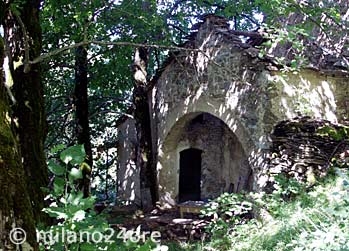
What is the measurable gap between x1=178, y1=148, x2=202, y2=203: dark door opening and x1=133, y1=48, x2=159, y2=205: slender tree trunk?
38.2 inches

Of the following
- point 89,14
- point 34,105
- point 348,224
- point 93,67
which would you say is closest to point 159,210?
point 93,67

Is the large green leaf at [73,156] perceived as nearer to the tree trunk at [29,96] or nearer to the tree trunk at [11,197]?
the tree trunk at [11,197]

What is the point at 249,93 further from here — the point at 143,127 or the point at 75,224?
the point at 75,224

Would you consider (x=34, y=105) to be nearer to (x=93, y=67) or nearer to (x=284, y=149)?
(x=284, y=149)

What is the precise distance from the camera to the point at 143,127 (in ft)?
34.7

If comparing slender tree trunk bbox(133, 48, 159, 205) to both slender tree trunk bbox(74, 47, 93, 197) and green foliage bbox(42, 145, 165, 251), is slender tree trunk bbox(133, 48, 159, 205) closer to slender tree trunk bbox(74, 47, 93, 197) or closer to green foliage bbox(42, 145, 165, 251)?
slender tree trunk bbox(74, 47, 93, 197)

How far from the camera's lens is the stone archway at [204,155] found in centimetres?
1043

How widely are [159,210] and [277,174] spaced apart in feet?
13.2

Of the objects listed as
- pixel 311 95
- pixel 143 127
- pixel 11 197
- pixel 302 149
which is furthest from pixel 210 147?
pixel 11 197

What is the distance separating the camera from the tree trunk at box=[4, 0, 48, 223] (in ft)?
12.8

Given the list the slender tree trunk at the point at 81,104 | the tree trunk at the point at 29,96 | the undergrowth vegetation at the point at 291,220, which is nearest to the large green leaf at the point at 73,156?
the undergrowth vegetation at the point at 291,220

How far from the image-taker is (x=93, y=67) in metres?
9.82

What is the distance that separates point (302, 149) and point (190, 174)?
5090mm

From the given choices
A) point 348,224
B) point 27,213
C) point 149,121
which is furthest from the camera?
point 149,121
